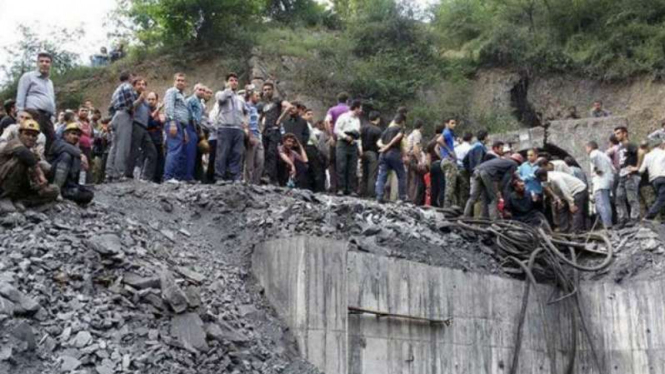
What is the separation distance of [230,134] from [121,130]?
1.52m

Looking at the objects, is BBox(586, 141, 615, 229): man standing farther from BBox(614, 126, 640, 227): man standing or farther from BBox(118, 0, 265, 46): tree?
BBox(118, 0, 265, 46): tree

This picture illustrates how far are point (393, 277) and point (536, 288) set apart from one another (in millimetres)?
2784

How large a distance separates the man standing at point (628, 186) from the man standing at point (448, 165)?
109 inches

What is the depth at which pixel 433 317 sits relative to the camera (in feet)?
36.2

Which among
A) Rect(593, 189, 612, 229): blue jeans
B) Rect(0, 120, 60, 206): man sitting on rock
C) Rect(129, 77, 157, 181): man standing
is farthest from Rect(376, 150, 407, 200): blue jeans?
Rect(0, 120, 60, 206): man sitting on rock

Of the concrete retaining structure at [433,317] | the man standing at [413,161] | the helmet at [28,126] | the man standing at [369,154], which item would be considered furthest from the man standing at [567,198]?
the helmet at [28,126]

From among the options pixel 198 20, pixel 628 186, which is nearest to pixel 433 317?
pixel 628 186

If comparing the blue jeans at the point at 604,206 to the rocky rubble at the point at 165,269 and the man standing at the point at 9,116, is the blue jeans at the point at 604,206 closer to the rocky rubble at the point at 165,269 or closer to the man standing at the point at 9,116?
the rocky rubble at the point at 165,269

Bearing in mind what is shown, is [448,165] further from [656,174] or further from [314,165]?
[656,174]

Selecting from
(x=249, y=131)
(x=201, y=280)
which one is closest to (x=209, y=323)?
(x=201, y=280)

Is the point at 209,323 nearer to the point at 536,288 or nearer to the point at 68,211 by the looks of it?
the point at 68,211

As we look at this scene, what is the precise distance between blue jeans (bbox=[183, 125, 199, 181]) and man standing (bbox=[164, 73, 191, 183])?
0.25 feet

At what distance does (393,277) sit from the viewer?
10.7 metres

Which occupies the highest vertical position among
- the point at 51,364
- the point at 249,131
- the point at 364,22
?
the point at 364,22
